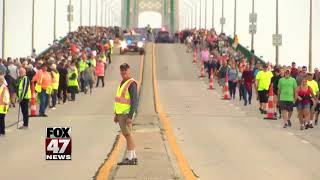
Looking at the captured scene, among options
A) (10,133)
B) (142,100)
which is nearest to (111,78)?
(142,100)

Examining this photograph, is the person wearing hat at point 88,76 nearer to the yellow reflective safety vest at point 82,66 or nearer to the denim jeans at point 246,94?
the yellow reflective safety vest at point 82,66

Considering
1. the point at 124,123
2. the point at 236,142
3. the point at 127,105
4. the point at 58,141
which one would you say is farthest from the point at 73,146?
the point at 58,141

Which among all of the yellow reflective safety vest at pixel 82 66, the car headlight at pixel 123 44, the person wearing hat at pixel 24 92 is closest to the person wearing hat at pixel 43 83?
the person wearing hat at pixel 24 92

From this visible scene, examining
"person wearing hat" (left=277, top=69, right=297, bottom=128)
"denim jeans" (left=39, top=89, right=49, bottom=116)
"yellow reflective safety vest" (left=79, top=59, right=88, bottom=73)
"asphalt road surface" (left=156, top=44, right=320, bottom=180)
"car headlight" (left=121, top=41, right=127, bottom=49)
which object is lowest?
"asphalt road surface" (left=156, top=44, right=320, bottom=180)

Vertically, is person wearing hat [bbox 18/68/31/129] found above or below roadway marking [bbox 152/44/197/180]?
above

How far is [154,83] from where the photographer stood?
52.1 m

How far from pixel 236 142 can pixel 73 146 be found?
3.86 metres

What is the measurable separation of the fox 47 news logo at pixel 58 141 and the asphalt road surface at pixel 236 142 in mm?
2409

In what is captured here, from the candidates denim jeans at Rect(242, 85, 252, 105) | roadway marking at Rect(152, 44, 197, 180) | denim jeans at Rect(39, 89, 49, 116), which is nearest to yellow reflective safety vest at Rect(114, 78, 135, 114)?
roadway marking at Rect(152, 44, 197, 180)

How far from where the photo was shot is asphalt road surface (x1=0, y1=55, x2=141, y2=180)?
51.3ft

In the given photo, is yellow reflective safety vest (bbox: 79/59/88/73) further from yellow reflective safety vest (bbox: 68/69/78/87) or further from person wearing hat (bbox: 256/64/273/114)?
person wearing hat (bbox: 256/64/273/114)

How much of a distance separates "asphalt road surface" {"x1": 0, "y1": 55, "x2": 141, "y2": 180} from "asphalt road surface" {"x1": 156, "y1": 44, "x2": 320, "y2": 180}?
1.84m

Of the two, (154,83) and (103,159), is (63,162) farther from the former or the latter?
(154,83)

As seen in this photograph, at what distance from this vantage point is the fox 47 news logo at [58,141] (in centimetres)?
1358
